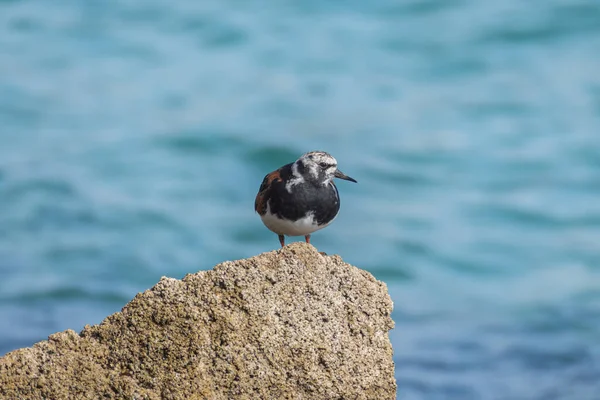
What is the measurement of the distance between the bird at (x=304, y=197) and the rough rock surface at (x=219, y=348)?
1716mm

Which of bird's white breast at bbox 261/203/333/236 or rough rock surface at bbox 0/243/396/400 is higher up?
bird's white breast at bbox 261/203/333/236

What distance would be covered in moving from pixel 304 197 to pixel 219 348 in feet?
8.36

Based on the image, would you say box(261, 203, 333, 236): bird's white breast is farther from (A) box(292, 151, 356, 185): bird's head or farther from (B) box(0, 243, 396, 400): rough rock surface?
(B) box(0, 243, 396, 400): rough rock surface

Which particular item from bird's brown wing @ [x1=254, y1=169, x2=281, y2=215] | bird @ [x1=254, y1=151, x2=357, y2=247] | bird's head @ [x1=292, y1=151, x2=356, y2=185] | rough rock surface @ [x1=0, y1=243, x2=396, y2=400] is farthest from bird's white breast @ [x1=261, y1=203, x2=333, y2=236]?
rough rock surface @ [x1=0, y1=243, x2=396, y2=400]

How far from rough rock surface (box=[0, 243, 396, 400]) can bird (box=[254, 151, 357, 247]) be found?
1.72m

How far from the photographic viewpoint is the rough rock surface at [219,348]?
19.9 feet

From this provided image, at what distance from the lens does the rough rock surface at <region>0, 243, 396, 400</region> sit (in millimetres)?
6078

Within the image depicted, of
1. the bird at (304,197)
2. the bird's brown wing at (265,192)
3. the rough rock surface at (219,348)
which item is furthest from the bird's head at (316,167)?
the rough rock surface at (219,348)

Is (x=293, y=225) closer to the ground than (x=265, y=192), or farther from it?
closer to the ground

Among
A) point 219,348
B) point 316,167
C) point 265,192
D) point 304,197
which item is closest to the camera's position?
point 219,348

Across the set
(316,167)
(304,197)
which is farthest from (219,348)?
(316,167)

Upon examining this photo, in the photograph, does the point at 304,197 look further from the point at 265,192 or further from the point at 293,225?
the point at 265,192

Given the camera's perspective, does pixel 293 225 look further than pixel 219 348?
Yes

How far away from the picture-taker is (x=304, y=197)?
27.3 ft
